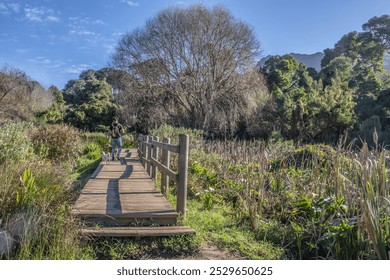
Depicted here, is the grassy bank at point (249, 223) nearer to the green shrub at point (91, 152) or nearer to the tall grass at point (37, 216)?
the tall grass at point (37, 216)

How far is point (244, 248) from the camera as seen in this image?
10.3 feet

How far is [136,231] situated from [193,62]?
1784 cm

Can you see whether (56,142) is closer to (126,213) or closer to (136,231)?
(126,213)

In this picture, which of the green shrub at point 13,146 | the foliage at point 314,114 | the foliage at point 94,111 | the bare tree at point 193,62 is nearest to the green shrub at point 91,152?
the green shrub at point 13,146

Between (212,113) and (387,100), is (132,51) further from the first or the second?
(387,100)

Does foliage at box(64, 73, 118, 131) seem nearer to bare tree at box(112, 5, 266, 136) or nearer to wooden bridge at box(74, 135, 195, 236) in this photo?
bare tree at box(112, 5, 266, 136)

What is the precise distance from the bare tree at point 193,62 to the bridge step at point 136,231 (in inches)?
638

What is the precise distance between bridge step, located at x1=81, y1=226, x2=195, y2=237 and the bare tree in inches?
638

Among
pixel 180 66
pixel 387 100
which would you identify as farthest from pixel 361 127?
pixel 180 66

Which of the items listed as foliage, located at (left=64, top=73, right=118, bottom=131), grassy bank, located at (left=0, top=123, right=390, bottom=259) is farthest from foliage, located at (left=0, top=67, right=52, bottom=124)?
grassy bank, located at (left=0, top=123, right=390, bottom=259)

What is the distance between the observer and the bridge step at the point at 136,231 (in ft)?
10.1

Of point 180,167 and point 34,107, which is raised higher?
point 34,107

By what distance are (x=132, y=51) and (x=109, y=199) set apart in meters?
17.6

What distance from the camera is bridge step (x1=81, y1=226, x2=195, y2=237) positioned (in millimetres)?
3092
